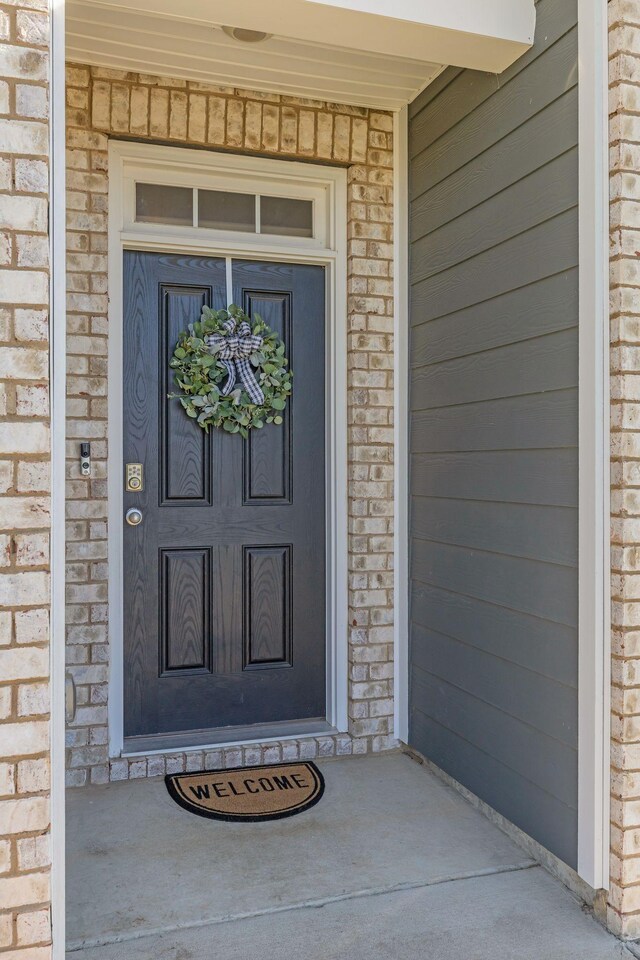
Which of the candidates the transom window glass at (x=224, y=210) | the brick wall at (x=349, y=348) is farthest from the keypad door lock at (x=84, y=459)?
the transom window glass at (x=224, y=210)

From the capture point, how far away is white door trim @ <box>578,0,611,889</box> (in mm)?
2010

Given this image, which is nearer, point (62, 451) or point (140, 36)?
point (62, 451)

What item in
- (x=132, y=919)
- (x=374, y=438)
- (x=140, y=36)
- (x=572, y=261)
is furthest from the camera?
(x=374, y=438)

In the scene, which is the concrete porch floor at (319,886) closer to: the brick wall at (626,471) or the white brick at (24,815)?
the brick wall at (626,471)

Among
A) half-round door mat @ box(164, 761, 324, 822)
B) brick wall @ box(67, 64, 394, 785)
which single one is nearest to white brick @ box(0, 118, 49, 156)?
brick wall @ box(67, 64, 394, 785)

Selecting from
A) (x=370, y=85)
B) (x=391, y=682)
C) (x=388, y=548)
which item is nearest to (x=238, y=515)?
(x=388, y=548)

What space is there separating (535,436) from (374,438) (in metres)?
0.94

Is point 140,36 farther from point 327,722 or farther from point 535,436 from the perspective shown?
point 327,722

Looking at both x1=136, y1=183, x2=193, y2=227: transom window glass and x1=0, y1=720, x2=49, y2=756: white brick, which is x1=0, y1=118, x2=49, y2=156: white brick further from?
x1=136, y1=183, x2=193, y2=227: transom window glass

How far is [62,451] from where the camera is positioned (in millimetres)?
1695

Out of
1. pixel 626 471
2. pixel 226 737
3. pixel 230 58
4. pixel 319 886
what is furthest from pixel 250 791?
pixel 230 58

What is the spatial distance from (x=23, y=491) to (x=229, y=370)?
1508mm

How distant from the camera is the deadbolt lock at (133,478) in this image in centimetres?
297

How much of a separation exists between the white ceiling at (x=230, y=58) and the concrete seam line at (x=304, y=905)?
251 centimetres
